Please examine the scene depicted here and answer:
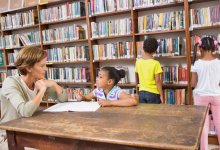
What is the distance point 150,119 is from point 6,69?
402 centimetres

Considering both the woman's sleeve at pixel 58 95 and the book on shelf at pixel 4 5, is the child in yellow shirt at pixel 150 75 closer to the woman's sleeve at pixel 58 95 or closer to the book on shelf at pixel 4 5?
the woman's sleeve at pixel 58 95

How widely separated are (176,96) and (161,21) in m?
1.01

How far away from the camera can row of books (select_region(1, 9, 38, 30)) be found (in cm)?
416

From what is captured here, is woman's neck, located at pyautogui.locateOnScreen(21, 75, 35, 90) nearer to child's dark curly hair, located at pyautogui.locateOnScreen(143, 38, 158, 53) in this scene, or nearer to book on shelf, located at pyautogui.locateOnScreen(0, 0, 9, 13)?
child's dark curly hair, located at pyautogui.locateOnScreen(143, 38, 158, 53)

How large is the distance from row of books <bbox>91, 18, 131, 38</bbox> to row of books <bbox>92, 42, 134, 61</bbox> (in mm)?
160

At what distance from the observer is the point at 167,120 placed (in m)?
1.33

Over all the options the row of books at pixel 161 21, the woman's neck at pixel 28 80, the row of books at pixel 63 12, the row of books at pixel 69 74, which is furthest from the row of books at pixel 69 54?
the woman's neck at pixel 28 80

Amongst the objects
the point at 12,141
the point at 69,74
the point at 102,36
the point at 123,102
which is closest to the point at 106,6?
the point at 102,36

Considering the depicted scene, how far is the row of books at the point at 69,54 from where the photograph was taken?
377 cm

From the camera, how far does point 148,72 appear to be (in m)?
2.68

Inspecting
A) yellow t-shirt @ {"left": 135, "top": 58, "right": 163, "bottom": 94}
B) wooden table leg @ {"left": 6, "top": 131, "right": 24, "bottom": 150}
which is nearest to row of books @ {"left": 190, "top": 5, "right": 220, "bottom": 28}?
yellow t-shirt @ {"left": 135, "top": 58, "right": 163, "bottom": 94}

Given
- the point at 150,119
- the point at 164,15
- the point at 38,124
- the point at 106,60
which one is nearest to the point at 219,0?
the point at 164,15

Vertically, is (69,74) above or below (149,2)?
below

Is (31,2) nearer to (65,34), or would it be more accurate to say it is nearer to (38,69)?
(65,34)
